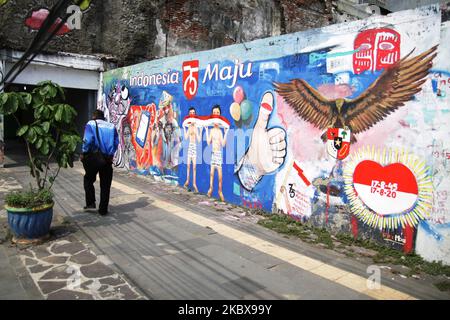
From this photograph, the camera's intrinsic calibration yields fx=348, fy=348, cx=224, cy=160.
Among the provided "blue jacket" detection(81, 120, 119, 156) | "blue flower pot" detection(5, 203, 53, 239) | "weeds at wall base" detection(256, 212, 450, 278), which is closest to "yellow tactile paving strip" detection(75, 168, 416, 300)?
"weeds at wall base" detection(256, 212, 450, 278)

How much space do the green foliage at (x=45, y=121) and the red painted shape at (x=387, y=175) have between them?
4.22m

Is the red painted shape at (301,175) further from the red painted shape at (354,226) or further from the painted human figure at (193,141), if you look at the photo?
the painted human figure at (193,141)

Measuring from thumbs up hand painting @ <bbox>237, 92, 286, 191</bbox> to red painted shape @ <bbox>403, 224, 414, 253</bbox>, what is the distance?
2.30 m

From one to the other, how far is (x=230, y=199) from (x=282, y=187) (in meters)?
1.51

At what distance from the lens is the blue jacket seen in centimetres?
617

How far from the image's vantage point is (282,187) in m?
6.26

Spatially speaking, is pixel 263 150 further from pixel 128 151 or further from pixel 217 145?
pixel 128 151

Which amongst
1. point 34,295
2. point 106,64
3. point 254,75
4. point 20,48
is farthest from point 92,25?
point 34,295

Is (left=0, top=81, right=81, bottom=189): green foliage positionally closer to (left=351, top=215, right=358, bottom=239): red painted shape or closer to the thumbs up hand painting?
the thumbs up hand painting

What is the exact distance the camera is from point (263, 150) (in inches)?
259

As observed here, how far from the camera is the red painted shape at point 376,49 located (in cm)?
467

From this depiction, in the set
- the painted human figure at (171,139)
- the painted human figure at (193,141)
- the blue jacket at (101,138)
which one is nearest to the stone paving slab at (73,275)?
the blue jacket at (101,138)

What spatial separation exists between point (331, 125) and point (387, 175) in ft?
3.74

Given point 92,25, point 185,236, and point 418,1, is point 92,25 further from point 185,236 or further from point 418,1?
point 418,1
